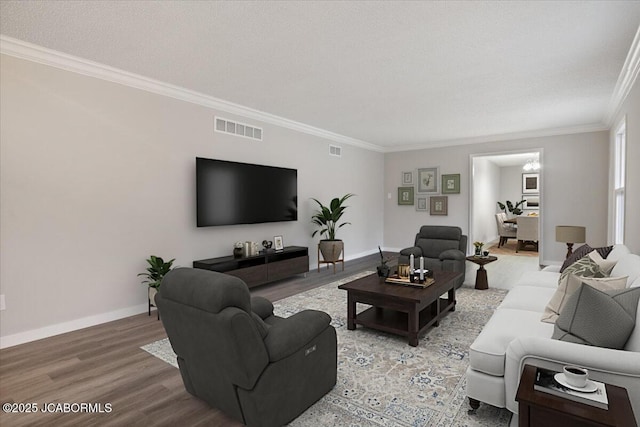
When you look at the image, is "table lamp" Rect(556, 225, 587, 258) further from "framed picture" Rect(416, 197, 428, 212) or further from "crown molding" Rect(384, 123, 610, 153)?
"framed picture" Rect(416, 197, 428, 212)

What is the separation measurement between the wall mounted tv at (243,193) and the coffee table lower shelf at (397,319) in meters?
2.37

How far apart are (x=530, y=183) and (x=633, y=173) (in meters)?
8.68

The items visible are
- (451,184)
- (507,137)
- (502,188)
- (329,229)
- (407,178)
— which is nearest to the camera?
(329,229)

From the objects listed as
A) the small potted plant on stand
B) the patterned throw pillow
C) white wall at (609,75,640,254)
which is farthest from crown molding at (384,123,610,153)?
the small potted plant on stand

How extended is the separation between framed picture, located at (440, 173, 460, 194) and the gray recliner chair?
644 cm

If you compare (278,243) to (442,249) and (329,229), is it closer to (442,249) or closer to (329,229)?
(329,229)

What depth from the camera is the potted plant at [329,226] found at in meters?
6.11

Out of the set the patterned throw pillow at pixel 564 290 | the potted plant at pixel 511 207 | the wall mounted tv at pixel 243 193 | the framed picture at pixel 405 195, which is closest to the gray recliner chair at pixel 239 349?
the patterned throw pillow at pixel 564 290

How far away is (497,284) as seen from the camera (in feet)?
17.1

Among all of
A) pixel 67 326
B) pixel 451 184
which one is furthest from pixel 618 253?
pixel 67 326

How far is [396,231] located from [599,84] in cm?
514

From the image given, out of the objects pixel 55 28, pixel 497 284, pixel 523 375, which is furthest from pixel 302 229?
pixel 523 375

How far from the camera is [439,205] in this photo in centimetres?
798

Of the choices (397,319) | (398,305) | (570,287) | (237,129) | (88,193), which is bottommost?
(397,319)
